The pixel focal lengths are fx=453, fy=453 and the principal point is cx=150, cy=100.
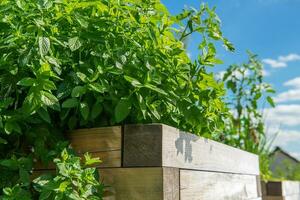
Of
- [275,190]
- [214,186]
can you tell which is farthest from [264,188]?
[214,186]

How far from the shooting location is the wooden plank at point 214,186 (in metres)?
1.47

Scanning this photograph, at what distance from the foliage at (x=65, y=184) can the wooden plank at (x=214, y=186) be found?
0.32 m

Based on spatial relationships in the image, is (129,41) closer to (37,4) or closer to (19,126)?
(37,4)

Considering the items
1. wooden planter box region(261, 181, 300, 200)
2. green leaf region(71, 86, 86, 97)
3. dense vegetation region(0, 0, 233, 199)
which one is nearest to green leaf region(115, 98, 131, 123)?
dense vegetation region(0, 0, 233, 199)

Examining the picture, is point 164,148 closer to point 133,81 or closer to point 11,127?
point 133,81

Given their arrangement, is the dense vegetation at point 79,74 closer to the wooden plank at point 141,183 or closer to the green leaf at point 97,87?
the green leaf at point 97,87

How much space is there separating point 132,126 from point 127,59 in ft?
A: 0.68

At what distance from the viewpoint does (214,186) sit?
5.74 feet

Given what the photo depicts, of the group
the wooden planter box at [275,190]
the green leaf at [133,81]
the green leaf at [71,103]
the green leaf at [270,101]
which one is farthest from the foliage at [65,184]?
the wooden planter box at [275,190]

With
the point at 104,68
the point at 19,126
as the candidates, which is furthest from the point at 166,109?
the point at 19,126

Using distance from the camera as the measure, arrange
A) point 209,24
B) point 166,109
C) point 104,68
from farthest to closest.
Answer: point 209,24, point 166,109, point 104,68

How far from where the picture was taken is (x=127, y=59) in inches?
55.1

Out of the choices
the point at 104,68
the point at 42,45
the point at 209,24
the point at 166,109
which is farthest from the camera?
the point at 209,24

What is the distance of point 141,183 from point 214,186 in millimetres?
527
